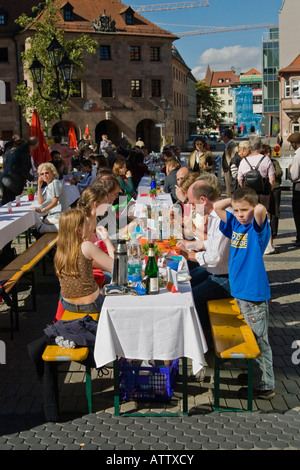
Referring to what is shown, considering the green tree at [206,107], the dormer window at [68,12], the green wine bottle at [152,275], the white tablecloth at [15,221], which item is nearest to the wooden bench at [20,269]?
the white tablecloth at [15,221]

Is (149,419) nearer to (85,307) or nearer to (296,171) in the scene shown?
(85,307)

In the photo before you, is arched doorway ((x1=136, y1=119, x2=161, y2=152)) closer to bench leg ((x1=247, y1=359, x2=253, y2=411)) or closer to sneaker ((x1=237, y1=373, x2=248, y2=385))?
sneaker ((x1=237, y1=373, x2=248, y2=385))

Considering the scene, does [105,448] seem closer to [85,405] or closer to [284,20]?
[85,405]

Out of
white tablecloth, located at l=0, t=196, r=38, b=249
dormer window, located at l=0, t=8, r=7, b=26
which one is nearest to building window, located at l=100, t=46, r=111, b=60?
dormer window, located at l=0, t=8, r=7, b=26

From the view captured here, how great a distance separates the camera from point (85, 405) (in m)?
5.12

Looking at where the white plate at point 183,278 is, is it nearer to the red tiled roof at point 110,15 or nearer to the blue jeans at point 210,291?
the blue jeans at point 210,291

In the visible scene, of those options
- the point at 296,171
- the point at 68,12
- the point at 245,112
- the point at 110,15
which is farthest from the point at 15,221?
the point at 245,112

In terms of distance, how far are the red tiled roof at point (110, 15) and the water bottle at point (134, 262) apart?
46.5 meters

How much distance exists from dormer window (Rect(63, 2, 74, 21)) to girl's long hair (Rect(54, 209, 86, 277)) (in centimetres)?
4727

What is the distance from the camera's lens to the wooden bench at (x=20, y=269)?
6.93m

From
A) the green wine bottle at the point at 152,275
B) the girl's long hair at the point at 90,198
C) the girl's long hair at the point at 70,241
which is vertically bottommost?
the green wine bottle at the point at 152,275

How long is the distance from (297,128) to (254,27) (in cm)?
8325

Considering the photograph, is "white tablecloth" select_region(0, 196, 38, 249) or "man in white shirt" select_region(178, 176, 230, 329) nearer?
"man in white shirt" select_region(178, 176, 230, 329)

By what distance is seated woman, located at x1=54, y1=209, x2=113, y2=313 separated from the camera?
5207mm
